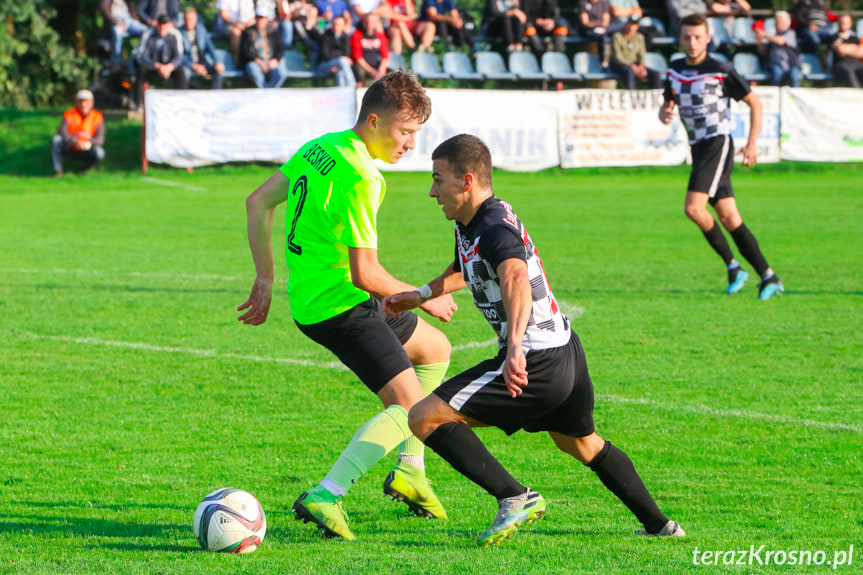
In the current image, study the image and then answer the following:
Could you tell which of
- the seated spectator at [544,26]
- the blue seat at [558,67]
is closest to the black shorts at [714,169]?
the blue seat at [558,67]

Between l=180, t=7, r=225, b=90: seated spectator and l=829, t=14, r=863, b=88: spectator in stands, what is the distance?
14.1 meters

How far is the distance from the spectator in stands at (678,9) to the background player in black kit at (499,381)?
2302 cm

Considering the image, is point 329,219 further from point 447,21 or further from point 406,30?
point 447,21

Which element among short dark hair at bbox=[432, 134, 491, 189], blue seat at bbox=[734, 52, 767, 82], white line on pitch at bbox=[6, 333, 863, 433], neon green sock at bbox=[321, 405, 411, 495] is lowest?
white line on pitch at bbox=[6, 333, 863, 433]

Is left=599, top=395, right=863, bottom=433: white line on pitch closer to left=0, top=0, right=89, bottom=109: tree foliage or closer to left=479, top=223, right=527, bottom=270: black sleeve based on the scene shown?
left=479, top=223, right=527, bottom=270: black sleeve

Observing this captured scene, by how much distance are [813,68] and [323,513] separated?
2398 cm

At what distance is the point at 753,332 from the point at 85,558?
19.2 ft

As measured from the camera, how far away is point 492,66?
24.1m

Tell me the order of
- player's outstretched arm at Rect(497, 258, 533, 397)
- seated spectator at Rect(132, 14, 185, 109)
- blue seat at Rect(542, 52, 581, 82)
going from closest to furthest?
player's outstretched arm at Rect(497, 258, 533, 397)
seated spectator at Rect(132, 14, 185, 109)
blue seat at Rect(542, 52, 581, 82)

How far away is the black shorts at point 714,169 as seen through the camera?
987 cm

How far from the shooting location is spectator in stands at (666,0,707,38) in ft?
83.6

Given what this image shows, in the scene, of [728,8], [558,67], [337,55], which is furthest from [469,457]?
[728,8]

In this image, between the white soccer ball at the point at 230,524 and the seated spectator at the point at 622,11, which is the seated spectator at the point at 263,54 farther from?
the white soccer ball at the point at 230,524

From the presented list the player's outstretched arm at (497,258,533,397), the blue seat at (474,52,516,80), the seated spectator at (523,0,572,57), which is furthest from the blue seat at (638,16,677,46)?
the player's outstretched arm at (497,258,533,397)
